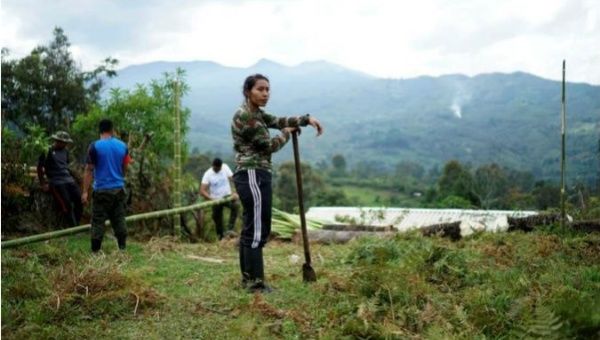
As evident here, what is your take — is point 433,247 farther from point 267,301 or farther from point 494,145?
point 494,145

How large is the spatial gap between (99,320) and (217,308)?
0.89m

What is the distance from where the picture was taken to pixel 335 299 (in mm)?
4504

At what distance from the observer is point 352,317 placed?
3.91 meters

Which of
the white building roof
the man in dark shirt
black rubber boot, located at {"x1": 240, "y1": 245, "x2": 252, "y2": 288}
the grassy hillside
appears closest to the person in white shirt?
the man in dark shirt

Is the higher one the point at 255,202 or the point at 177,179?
the point at 255,202

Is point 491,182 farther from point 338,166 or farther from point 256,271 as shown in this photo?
point 338,166

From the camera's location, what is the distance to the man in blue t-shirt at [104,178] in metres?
7.16

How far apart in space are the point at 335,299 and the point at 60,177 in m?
6.27

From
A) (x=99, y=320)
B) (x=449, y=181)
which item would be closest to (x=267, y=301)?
(x=99, y=320)

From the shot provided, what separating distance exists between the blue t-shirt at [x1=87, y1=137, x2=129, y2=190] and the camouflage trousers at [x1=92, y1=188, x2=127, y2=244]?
0.09 m

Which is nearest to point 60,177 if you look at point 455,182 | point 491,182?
point 455,182

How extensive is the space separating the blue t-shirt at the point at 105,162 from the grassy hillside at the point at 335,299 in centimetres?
125

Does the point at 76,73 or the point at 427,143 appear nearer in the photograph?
the point at 76,73

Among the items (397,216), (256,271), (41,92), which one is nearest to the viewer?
(256,271)
